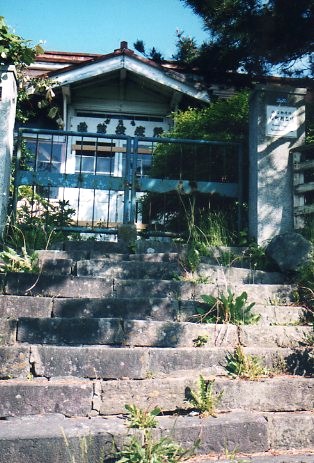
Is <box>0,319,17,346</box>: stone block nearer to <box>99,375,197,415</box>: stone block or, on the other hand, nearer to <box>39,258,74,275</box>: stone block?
<box>99,375,197,415</box>: stone block

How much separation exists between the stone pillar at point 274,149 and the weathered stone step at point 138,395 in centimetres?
280

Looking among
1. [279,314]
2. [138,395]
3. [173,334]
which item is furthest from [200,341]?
[279,314]

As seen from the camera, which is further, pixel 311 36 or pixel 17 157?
pixel 311 36

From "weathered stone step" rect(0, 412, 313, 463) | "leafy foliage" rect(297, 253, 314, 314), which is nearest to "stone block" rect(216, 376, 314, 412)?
"weathered stone step" rect(0, 412, 313, 463)

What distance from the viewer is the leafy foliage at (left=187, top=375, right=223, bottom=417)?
9.63 feet

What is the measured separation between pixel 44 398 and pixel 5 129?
3.71 metres

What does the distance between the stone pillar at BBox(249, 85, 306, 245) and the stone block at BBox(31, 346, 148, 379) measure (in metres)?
2.98

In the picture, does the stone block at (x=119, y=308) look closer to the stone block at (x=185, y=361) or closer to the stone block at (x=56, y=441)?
the stone block at (x=185, y=361)

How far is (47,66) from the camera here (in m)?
11.6

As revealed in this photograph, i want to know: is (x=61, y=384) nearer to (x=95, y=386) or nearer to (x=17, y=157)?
(x=95, y=386)

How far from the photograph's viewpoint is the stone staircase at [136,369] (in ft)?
8.74

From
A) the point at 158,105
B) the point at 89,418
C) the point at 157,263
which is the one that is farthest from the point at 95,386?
the point at 158,105

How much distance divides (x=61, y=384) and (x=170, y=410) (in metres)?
0.71

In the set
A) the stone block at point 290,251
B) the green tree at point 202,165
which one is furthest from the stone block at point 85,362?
the green tree at point 202,165
